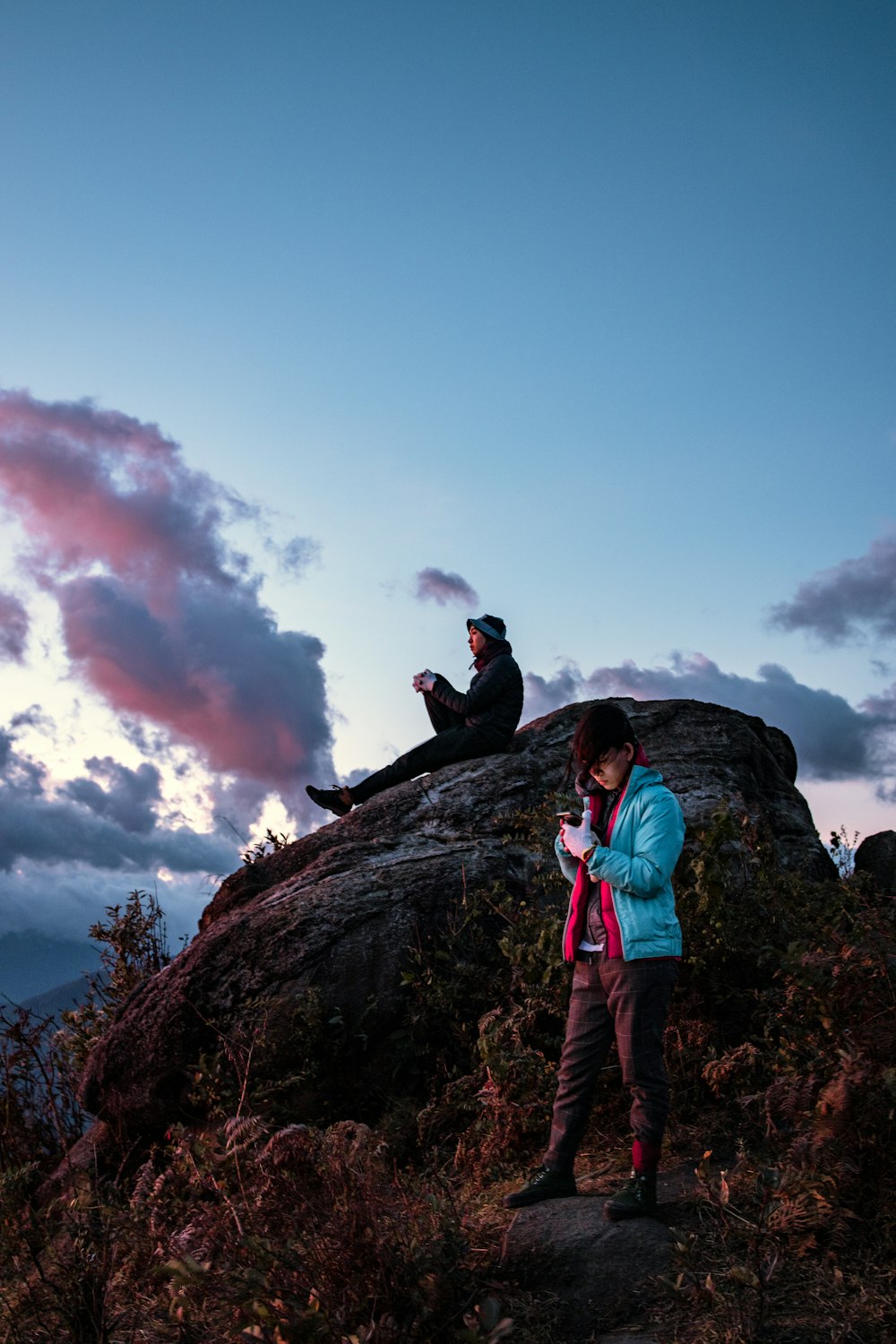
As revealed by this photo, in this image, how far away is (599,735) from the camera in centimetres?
495

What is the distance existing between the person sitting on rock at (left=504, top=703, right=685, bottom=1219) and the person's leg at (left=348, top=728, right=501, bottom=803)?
451 cm

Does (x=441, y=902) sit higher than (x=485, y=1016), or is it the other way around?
(x=441, y=902)

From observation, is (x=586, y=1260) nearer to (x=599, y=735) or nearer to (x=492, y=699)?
(x=599, y=735)

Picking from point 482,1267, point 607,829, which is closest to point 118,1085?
point 482,1267

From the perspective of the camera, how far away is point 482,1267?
13.5 ft

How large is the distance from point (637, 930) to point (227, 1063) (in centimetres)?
352

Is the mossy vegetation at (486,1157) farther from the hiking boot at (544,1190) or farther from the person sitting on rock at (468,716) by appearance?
the person sitting on rock at (468,716)

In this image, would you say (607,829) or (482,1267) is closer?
(482,1267)

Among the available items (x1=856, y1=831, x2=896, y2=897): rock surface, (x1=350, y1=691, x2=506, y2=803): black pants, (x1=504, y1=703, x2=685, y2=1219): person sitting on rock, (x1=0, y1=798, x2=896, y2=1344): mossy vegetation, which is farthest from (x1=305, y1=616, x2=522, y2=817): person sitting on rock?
(x1=504, y1=703, x2=685, y2=1219): person sitting on rock

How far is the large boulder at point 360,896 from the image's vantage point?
276 inches

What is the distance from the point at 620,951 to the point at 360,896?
10.2 feet

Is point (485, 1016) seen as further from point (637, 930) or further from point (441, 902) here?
point (637, 930)

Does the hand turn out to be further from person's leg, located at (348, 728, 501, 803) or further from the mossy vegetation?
person's leg, located at (348, 728, 501, 803)

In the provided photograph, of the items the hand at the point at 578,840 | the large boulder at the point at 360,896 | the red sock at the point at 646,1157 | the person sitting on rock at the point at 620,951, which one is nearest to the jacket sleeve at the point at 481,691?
the large boulder at the point at 360,896
